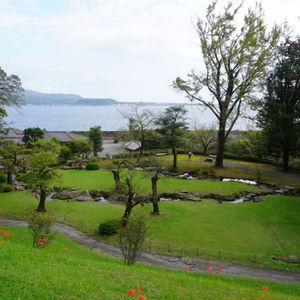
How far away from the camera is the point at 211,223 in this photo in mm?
25766

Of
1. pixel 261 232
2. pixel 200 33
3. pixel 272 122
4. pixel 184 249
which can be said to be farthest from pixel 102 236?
pixel 200 33

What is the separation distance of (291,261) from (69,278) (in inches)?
556

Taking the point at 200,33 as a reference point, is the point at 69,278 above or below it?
below

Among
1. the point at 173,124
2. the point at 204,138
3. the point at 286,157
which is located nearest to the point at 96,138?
the point at 173,124

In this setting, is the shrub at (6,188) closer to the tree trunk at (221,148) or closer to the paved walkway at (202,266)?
the paved walkway at (202,266)

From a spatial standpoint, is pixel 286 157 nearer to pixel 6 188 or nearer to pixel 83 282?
pixel 6 188

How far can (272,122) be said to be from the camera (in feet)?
129

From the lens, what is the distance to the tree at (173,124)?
4397 cm

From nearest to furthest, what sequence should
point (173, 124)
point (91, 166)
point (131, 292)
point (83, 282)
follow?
point (131, 292), point (83, 282), point (173, 124), point (91, 166)

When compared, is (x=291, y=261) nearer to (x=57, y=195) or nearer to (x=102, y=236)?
(x=102, y=236)

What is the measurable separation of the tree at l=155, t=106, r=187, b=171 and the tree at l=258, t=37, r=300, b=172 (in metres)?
9.59

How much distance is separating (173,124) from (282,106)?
1297 centimetres

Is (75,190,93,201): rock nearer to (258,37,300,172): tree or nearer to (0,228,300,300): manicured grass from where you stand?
(0,228,300,300): manicured grass

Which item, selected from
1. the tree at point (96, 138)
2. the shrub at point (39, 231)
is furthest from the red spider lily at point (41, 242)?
the tree at point (96, 138)
